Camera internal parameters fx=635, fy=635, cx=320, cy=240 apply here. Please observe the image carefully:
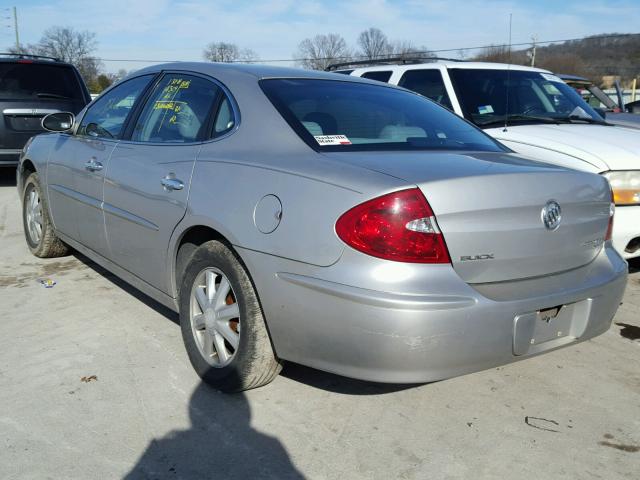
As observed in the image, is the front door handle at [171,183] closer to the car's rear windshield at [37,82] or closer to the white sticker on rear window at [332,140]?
the white sticker on rear window at [332,140]

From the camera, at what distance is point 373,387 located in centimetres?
318

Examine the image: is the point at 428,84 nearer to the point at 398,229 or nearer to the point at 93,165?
the point at 93,165

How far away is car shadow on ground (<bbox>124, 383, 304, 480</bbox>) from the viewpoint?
2461 millimetres

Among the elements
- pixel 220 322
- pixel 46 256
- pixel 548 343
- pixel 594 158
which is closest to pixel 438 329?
pixel 548 343

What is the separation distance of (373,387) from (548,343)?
910 mm

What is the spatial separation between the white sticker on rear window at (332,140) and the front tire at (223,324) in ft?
2.14

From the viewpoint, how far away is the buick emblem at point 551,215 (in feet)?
8.61

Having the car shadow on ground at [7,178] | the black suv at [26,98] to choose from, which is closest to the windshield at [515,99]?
the black suv at [26,98]

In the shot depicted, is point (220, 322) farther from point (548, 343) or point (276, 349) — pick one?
point (548, 343)

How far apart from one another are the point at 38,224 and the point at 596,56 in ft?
87.3

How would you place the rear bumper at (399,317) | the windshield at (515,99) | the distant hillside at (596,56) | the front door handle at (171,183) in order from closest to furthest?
the rear bumper at (399,317)
the front door handle at (171,183)
the windshield at (515,99)
the distant hillside at (596,56)

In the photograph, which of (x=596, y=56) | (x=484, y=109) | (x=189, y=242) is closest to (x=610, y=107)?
(x=484, y=109)

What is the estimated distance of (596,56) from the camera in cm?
2669

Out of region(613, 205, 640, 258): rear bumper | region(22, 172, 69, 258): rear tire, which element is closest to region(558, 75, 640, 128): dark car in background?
region(613, 205, 640, 258): rear bumper
